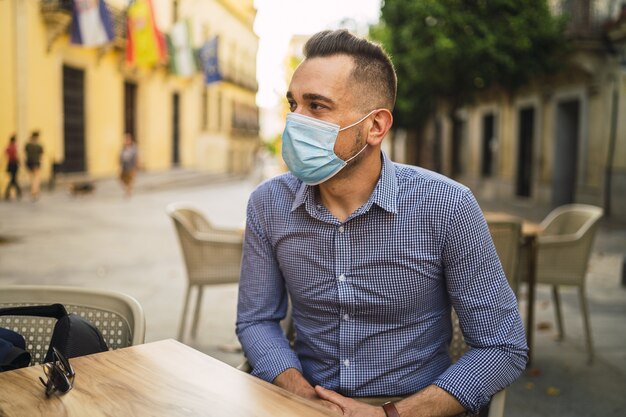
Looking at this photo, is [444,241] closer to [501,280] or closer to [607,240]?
[501,280]

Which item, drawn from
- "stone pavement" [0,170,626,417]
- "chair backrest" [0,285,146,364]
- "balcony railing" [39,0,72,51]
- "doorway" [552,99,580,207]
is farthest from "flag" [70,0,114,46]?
"chair backrest" [0,285,146,364]

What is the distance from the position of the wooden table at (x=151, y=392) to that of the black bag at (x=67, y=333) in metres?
0.11

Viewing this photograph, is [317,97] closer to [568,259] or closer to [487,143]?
[568,259]

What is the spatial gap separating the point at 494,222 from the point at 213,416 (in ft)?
8.92

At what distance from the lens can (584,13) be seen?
16.1 meters

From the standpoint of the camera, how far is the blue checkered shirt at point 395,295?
191 cm

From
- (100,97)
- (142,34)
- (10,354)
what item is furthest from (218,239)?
(100,97)

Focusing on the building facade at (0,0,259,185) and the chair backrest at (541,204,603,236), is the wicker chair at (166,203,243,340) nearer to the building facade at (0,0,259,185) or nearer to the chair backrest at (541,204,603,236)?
the chair backrest at (541,204,603,236)

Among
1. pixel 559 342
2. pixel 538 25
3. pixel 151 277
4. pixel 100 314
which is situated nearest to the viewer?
pixel 100 314

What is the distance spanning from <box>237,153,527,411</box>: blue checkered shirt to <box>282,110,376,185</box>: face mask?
0.23 ft

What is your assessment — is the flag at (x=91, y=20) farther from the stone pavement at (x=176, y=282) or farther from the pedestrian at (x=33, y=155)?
the stone pavement at (x=176, y=282)

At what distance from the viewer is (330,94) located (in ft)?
6.56

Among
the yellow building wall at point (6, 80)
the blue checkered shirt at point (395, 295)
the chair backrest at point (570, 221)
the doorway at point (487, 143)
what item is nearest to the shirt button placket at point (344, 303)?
the blue checkered shirt at point (395, 295)

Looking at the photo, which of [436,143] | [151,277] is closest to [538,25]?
[436,143]
